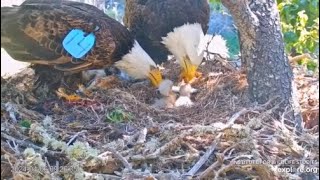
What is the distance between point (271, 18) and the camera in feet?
6.87

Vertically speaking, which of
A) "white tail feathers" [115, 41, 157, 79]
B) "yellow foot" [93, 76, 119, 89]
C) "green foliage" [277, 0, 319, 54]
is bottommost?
"yellow foot" [93, 76, 119, 89]

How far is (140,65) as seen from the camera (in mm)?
2619

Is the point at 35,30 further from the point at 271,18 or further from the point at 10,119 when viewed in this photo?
the point at 271,18

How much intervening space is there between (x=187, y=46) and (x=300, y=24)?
1.72 feet

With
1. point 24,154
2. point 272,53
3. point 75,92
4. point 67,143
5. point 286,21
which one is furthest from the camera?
point 286,21

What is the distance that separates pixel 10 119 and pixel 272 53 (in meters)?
0.97

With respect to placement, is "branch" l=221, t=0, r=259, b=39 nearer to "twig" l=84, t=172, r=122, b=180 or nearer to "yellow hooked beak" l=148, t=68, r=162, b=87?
"yellow hooked beak" l=148, t=68, r=162, b=87

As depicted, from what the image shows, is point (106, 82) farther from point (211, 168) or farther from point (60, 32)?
point (211, 168)

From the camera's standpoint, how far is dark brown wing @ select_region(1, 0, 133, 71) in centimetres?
218

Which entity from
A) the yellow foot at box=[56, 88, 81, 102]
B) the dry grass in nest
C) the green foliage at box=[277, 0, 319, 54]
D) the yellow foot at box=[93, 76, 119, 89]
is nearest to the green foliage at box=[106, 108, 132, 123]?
the dry grass in nest

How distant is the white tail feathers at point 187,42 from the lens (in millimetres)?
2605

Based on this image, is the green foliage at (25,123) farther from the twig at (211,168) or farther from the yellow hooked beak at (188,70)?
the yellow hooked beak at (188,70)

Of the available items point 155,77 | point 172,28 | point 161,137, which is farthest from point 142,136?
point 172,28

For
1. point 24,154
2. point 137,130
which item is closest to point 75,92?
point 137,130
